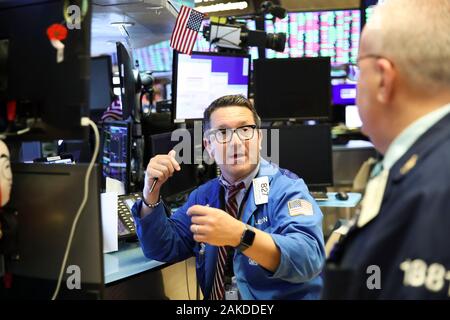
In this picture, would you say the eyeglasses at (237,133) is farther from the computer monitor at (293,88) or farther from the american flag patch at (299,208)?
the computer monitor at (293,88)

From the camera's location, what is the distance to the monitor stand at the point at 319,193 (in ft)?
Result: 10.5

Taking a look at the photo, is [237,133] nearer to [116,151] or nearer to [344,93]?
[116,151]

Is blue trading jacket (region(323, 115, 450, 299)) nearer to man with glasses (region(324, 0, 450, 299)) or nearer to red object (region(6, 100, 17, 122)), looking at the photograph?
man with glasses (region(324, 0, 450, 299))

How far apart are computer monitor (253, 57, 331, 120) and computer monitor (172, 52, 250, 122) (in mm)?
338

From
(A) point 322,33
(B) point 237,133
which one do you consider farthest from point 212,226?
(A) point 322,33

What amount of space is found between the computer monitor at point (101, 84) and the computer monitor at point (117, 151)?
3.38 feet

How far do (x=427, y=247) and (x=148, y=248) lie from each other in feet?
4.23

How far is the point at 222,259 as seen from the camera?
1.85 meters

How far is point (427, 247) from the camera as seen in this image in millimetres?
804

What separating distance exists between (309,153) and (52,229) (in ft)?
7.30

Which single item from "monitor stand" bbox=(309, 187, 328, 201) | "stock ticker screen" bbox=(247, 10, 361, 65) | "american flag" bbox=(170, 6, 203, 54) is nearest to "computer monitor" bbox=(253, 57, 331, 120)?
"monitor stand" bbox=(309, 187, 328, 201)

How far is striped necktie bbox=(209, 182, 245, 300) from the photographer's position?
1.84 meters

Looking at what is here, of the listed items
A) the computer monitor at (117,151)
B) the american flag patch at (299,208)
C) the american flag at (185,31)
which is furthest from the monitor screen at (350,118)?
the american flag patch at (299,208)
